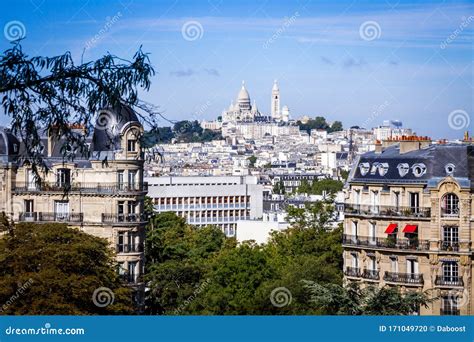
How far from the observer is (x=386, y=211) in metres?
24.6

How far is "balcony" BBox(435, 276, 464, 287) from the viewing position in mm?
23016

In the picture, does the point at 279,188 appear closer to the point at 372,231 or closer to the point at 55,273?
the point at 372,231

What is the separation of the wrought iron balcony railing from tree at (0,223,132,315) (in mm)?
5581

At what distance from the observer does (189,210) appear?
50250mm

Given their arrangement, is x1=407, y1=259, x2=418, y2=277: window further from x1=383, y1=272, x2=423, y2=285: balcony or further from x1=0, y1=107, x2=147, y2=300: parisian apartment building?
x1=0, y1=107, x2=147, y2=300: parisian apartment building

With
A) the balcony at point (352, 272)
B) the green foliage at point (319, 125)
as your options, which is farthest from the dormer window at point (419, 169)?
the green foliage at point (319, 125)

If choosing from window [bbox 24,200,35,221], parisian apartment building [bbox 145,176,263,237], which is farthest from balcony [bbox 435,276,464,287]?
parisian apartment building [bbox 145,176,263,237]

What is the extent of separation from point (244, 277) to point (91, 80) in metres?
14.8

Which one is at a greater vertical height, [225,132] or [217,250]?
[225,132]

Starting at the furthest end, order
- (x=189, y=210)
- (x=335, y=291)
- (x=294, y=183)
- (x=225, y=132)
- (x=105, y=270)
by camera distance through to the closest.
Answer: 1. (x=225, y=132)
2. (x=294, y=183)
3. (x=189, y=210)
4. (x=105, y=270)
5. (x=335, y=291)

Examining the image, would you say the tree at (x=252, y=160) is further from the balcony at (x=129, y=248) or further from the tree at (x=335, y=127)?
the balcony at (x=129, y=248)

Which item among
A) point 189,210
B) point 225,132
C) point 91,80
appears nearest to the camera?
point 91,80

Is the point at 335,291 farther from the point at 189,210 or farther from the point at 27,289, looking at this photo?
the point at 189,210

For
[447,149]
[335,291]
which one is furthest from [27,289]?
[447,149]
